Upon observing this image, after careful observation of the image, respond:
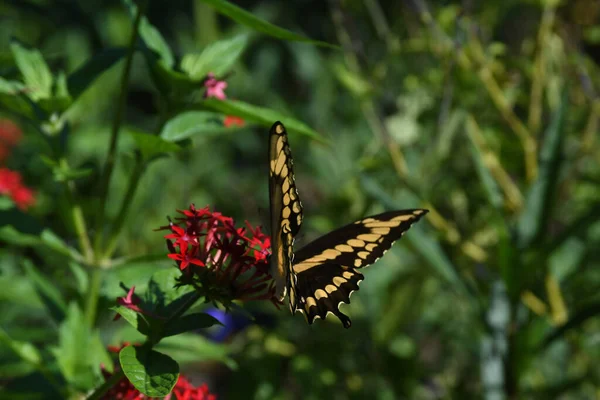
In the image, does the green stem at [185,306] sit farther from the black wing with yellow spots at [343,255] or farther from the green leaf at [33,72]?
the green leaf at [33,72]

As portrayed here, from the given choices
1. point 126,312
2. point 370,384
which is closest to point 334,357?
point 370,384

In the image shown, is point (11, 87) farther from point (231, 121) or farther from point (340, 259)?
point (340, 259)

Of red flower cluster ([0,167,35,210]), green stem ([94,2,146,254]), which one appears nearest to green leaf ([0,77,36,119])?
green stem ([94,2,146,254])

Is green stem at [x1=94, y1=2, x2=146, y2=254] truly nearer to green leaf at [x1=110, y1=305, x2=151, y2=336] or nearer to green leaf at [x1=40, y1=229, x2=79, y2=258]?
green leaf at [x1=40, y1=229, x2=79, y2=258]

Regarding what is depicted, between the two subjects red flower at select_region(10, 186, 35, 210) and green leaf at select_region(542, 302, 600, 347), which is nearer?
green leaf at select_region(542, 302, 600, 347)

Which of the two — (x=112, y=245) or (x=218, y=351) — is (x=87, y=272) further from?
(x=218, y=351)

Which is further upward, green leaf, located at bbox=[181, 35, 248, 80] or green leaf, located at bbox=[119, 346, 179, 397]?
green leaf, located at bbox=[181, 35, 248, 80]
